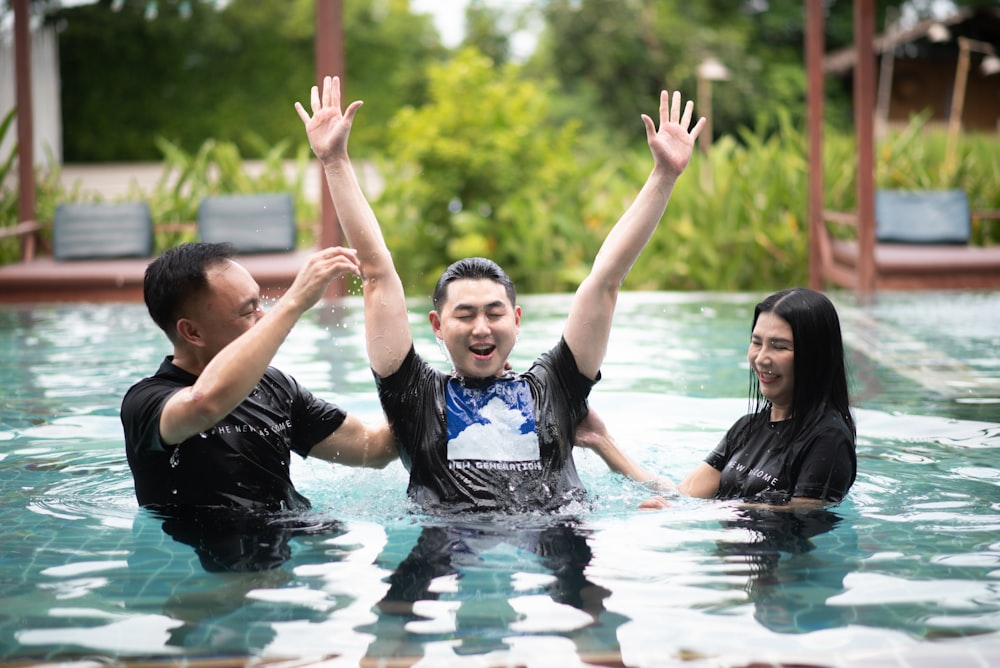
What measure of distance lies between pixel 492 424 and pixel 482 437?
0.05 m

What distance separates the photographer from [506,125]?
1234 centimetres

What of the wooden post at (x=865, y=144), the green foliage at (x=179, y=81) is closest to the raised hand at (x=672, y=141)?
the wooden post at (x=865, y=144)

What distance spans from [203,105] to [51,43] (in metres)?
5.55

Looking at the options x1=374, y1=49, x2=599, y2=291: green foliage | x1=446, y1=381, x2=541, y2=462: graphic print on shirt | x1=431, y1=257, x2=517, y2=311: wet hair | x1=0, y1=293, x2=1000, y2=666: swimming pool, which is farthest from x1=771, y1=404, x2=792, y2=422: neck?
x1=374, y1=49, x2=599, y2=291: green foliage

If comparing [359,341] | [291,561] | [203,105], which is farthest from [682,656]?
[203,105]

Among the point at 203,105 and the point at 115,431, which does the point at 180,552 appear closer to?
the point at 115,431

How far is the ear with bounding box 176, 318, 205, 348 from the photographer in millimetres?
3110

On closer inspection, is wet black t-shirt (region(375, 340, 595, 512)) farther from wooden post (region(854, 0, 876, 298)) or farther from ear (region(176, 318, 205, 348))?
wooden post (region(854, 0, 876, 298))

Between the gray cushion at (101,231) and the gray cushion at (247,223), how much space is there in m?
0.58

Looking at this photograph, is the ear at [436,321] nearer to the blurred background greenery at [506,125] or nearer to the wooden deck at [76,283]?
the wooden deck at [76,283]

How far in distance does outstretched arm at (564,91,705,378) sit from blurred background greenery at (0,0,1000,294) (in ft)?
Result: 25.5

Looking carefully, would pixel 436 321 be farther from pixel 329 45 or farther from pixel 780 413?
pixel 329 45

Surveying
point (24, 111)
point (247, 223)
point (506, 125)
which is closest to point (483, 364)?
point (247, 223)

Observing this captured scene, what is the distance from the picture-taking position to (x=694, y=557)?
10.3ft
